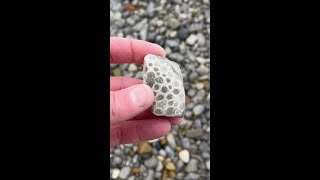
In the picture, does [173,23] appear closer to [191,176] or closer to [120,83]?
[120,83]

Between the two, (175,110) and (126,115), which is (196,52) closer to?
(175,110)

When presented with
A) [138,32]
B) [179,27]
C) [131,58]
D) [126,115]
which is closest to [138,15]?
[138,32]

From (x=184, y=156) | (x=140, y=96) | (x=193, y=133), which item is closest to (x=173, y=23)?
(x=193, y=133)

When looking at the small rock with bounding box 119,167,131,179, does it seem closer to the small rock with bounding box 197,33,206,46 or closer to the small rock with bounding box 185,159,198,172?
the small rock with bounding box 185,159,198,172

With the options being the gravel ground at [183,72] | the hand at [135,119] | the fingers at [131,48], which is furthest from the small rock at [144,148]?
the fingers at [131,48]

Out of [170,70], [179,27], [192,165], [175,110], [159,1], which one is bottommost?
[192,165]

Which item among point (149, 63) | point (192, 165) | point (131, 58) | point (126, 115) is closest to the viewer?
point (126, 115)
